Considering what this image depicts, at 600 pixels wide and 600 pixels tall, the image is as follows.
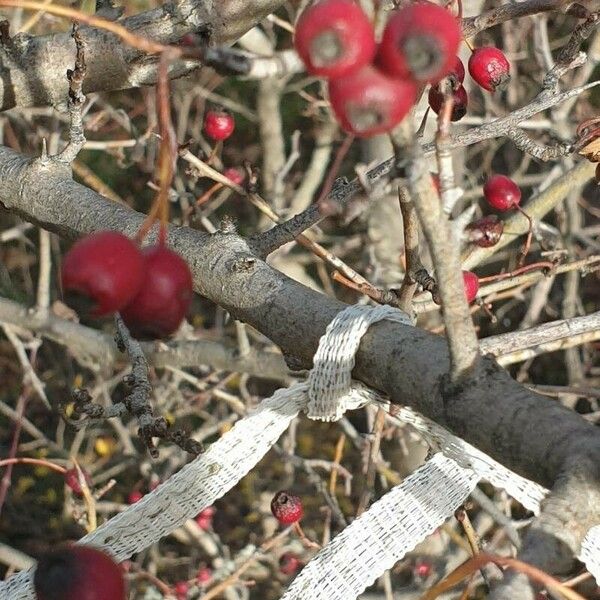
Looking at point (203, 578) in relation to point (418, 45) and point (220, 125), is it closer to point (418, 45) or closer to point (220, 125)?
point (220, 125)

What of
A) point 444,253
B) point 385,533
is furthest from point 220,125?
point 444,253

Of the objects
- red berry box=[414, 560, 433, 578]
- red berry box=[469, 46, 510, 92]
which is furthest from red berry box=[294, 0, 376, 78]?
red berry box=[414, 560, 433, 578]

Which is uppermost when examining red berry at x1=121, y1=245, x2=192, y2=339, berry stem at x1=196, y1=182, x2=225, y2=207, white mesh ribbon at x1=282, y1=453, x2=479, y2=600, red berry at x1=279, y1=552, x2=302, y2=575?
red berry at x1=121, y1=245, x2=192, y2=339

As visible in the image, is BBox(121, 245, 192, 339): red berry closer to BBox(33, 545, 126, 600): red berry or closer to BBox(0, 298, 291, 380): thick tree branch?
BBox(33, 545, 126, 600): red berry

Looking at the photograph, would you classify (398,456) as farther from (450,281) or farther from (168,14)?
(450,281)

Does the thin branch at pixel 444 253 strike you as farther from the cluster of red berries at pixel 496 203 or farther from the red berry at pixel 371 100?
the cluster of red berries at pixel 496 203

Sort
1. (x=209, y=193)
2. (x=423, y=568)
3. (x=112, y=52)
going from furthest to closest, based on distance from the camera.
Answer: (x=423, y=568) < (x=209, y=193) < (x=112, y=52)

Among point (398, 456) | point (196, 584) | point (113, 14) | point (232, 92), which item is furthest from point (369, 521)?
point (232, 92)

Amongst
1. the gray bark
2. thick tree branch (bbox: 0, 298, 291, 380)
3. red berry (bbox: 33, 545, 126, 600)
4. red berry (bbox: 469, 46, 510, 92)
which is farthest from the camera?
thick tree branch (bbox: 0, 298, 291, 380)
